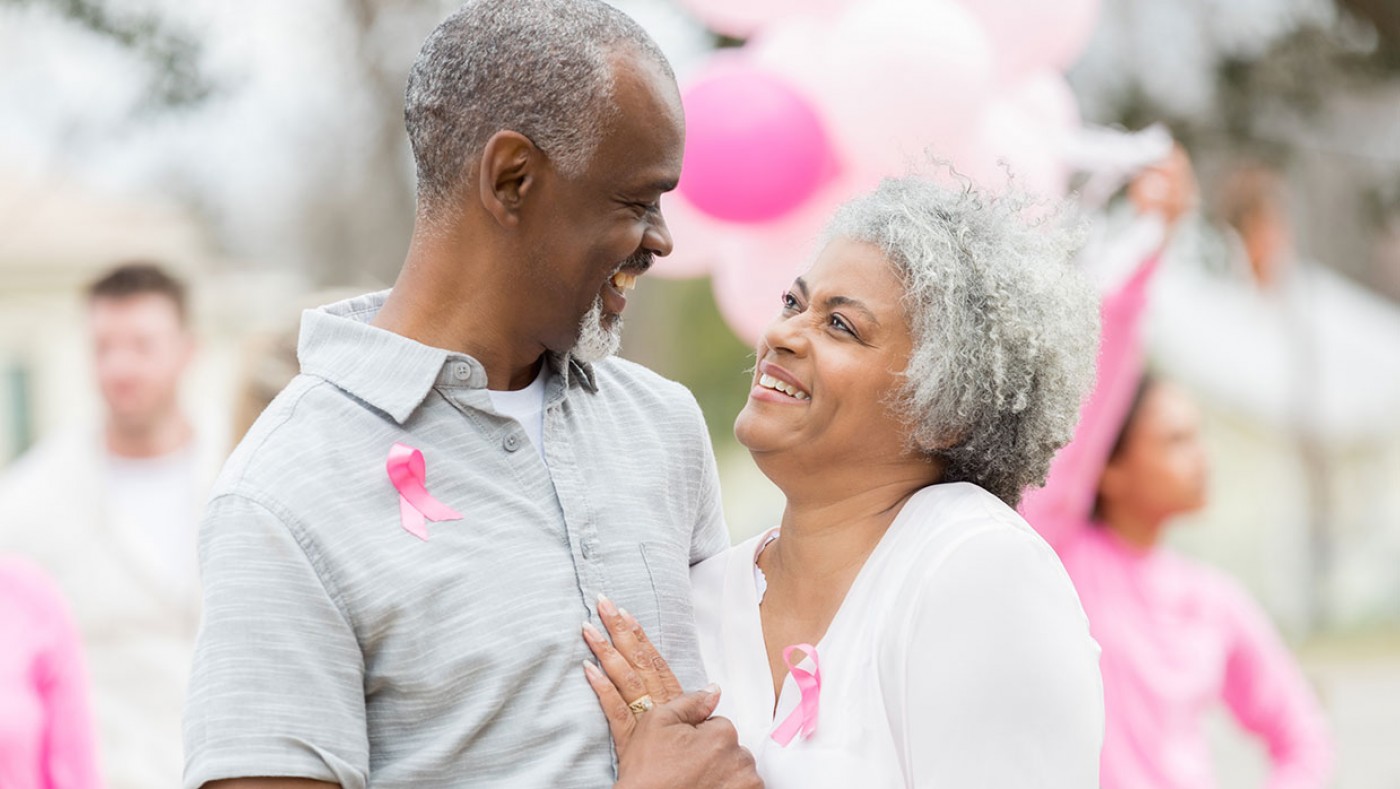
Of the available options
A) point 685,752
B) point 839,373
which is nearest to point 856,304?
point 839,373

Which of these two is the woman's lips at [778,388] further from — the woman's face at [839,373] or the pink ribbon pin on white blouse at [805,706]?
the pink ribbon pin on white blouse at [805,706]

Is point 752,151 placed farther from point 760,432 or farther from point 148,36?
point 148,36

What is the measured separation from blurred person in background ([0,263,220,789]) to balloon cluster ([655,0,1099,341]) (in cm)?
164

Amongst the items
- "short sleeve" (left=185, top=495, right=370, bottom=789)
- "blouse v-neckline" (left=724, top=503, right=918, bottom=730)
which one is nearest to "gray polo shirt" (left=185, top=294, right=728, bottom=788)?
"short sleeve" (left=185, top=495, right=370, bottom=789)

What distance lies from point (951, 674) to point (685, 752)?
302mm

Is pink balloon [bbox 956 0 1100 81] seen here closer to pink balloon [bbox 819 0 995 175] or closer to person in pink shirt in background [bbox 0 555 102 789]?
pink balloon [bbox 819 0 995 175]

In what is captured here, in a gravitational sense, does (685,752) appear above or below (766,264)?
above

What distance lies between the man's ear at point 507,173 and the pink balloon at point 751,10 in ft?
6.84

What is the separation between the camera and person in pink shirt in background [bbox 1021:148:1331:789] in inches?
138

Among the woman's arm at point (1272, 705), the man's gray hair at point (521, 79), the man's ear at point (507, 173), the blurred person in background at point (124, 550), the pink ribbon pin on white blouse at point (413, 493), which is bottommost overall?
the woman's arm at point (1272, 705)

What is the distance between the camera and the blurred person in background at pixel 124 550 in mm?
4082

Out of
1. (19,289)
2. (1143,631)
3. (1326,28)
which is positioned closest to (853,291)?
(1143,631)

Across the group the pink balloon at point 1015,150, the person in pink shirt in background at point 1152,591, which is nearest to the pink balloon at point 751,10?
the pink balloon at point 1015,150

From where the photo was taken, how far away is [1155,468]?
3797 millimetres
